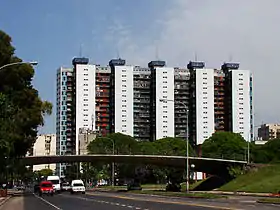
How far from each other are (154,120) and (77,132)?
26.7 metres

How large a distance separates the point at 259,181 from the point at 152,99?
288 feet

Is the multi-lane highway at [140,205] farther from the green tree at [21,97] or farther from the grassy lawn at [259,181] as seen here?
the grassy lawn at [259,181]

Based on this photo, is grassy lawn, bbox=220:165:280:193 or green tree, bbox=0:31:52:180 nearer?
A: green tree, bbox=0:31:52:180

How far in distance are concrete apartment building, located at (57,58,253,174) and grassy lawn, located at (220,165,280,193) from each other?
237 ft

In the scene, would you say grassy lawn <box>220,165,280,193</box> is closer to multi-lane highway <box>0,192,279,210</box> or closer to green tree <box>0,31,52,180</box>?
green tree <box>0,31,52,180</box>

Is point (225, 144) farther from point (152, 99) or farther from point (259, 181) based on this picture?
point (259, 181)

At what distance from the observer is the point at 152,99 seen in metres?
182

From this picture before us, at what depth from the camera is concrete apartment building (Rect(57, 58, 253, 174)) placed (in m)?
180

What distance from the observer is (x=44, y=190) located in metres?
82.7

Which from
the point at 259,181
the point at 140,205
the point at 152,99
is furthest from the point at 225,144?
the point at 140,205

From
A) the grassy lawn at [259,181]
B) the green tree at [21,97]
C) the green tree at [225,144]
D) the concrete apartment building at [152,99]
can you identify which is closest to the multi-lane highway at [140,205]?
the green tree at [21,97]

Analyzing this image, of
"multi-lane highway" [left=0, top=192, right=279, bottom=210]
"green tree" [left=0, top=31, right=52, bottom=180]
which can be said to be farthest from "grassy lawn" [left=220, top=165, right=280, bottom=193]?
"multi-lane highway" [left=0, top=192, right=279, bottom=210]

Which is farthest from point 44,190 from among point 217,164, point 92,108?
point 92,108

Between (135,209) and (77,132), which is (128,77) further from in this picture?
(135,209)
